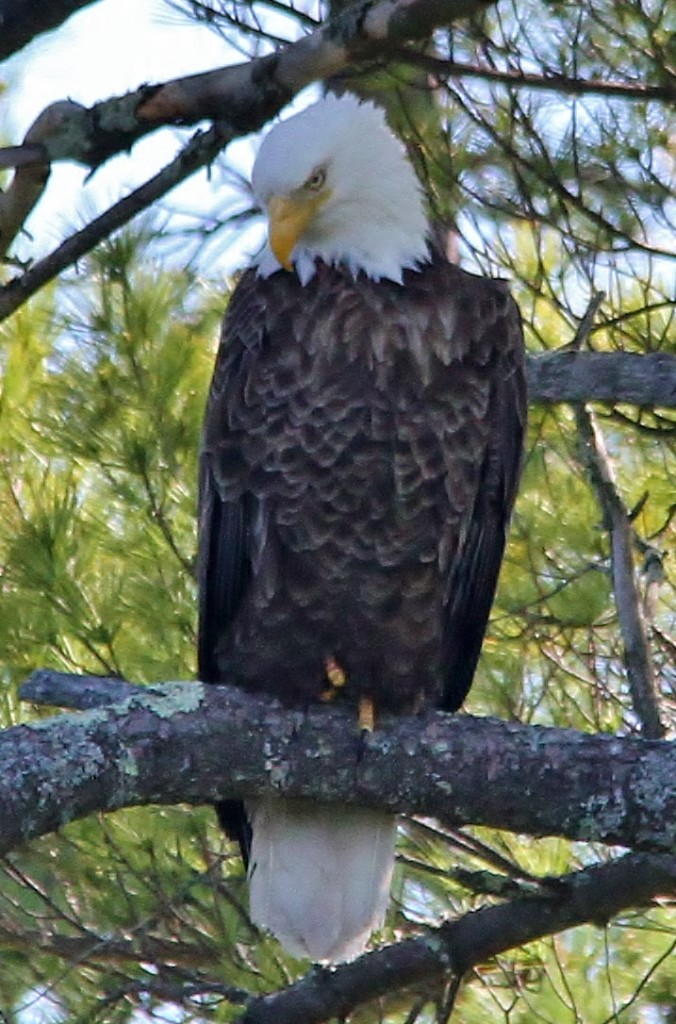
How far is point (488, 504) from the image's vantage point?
9.68 feet

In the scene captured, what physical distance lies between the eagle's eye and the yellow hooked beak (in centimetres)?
2

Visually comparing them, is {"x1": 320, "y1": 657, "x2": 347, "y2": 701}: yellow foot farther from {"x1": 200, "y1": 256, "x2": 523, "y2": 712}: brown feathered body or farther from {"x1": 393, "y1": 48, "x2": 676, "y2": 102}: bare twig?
{"x1": 393, "y1": 48, "x2": 676, "y2": 102}: bare twig

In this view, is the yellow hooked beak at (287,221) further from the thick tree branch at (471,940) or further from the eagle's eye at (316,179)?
the thick tree branch at (471,940)

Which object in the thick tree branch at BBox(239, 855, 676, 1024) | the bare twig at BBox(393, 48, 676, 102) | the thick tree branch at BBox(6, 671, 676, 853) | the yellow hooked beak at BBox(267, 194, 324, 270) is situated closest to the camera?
the thick tree branch at BBox(6, 671, 676, 853)

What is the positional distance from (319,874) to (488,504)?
26.8 inches

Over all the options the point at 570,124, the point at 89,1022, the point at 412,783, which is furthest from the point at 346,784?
the point at 570,124

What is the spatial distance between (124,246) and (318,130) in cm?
51

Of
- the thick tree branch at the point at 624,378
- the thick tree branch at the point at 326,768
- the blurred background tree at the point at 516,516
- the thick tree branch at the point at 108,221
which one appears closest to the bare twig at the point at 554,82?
the blurred background tree at the point at 516,516

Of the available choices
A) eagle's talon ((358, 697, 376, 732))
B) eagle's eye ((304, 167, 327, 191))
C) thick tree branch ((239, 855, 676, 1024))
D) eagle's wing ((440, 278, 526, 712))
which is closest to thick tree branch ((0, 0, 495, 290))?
eagle's eye ((304, 167, 327, 191))

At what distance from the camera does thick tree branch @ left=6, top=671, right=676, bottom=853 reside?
7.20ft

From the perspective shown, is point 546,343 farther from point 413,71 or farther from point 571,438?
point 413,71

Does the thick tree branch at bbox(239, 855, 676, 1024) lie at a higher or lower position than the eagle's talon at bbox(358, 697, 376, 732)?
lower

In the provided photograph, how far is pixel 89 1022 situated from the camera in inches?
106

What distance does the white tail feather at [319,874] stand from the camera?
2945 millimetres
